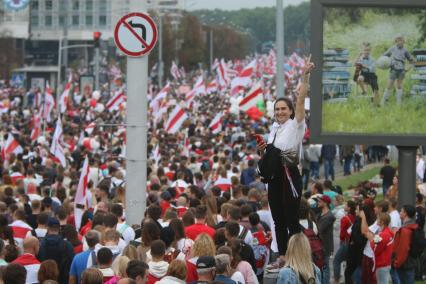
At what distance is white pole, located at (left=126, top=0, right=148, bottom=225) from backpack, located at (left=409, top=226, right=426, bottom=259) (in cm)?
311

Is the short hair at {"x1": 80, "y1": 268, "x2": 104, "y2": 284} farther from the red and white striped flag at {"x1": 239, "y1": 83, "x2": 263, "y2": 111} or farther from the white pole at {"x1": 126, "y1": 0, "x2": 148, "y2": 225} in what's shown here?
the red and white striped flag at {"x1": 239, "y1": 83, "x2": 263, "y2": 111}

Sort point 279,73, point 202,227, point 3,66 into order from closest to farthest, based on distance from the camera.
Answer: point 202,227 < point 279,73 < point 3,66

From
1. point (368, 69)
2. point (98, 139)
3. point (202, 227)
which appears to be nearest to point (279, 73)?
point (98, 139)

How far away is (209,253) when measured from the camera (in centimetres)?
1055

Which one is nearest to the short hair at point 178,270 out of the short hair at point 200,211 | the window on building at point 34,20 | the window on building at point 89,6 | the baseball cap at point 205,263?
the baseball cap at point 205,263

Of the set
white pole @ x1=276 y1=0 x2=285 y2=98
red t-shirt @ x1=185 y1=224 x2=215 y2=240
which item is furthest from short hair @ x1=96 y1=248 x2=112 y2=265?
white pole @ x1=276 y1=0 x2=285 y2=98

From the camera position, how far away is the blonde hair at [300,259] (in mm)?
9000

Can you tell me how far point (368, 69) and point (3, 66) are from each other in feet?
272

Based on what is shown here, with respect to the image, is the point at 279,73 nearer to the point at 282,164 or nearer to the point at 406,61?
the point at 406,61

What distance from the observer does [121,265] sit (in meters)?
10.4

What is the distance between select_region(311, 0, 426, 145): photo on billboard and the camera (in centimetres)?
1491

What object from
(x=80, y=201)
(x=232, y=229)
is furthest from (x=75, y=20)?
(x=232, y=229)

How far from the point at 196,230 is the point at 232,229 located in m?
0.61

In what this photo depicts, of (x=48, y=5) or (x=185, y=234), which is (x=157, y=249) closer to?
(x=185, y=234)
